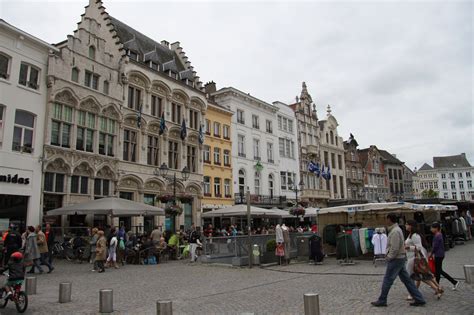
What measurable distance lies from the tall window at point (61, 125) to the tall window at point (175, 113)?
9633mm

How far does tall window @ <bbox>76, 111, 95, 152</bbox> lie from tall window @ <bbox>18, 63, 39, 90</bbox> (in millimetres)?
3216

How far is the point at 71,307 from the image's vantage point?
9.24 meters

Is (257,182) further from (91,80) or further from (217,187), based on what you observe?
(91,80)

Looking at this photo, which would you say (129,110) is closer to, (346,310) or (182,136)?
(182,136)

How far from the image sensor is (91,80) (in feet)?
86.0

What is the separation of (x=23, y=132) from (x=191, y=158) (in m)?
14.6

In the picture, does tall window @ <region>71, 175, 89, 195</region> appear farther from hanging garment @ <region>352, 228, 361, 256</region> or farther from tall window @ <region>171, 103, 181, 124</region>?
hanging garment @ <region>352, 228, 361, 256</region>

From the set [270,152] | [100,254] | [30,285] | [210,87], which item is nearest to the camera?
[30,285]

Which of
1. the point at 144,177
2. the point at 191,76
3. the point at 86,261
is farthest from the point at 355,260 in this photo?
the point at 191,76

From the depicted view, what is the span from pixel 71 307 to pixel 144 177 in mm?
20262

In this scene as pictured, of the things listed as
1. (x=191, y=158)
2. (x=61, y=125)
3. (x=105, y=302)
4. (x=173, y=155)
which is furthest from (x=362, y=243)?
(x=191, y=158)

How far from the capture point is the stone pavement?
8555mm

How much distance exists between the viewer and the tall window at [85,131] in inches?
985

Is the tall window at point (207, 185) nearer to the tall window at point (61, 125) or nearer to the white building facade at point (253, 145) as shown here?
the white building facade at point (253, 145)
